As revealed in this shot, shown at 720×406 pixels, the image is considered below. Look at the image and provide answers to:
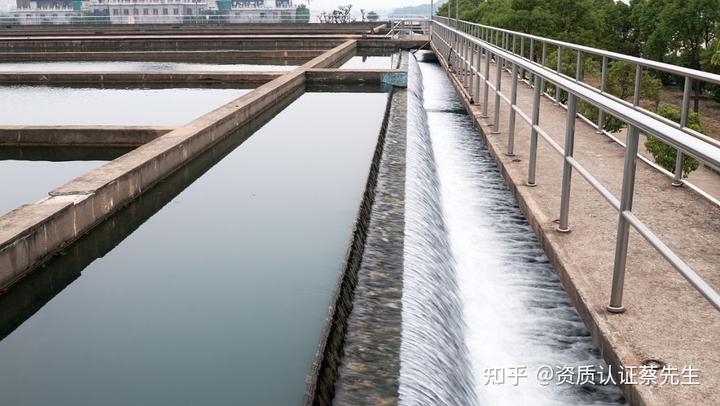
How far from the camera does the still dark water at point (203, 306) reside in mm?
4237

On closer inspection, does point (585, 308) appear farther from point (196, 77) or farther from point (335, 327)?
point (196, 77)

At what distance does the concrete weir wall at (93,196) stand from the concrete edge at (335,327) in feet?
7.51

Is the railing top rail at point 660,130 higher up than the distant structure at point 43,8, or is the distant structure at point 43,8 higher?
the distant structure at point 43,8

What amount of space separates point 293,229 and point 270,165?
8.18 ft

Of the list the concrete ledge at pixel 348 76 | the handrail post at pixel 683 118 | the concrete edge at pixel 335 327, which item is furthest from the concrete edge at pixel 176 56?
the concrete edge at pixel 335 327

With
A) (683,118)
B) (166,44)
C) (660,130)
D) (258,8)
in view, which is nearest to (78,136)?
(683,118)

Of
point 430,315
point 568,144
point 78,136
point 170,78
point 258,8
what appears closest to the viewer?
point 430,315

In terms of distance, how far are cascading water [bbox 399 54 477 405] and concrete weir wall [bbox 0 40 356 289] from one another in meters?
2.61

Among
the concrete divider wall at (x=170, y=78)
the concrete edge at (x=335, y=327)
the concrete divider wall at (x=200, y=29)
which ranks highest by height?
the concrete divider wall at (x=200, y=29)

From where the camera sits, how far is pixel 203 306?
5.24m

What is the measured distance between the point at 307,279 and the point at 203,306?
81 cm

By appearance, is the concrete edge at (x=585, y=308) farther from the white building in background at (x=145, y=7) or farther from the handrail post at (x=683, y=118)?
the white building in background at (x=145, y=7)

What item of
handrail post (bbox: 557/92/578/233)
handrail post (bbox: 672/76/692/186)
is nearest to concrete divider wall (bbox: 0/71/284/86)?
handrail post (bbox: 672/76/692/186)

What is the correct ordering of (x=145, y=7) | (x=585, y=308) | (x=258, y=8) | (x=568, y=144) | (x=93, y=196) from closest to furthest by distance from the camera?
1. (x=585, y=308)
2. (x=568, y=144)
3. (x=93, y=196)
4. (x=145, y=7)
5. (x=258, y=8)
